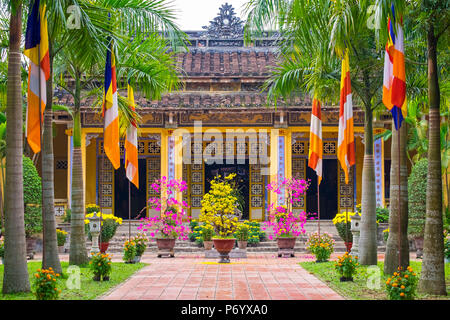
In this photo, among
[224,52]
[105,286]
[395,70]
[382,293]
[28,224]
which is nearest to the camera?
[395,70]

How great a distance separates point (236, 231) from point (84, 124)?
757 centimetres

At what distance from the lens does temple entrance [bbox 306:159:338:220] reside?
960 inches

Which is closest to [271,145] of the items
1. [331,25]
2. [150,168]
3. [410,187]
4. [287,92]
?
[150,168]

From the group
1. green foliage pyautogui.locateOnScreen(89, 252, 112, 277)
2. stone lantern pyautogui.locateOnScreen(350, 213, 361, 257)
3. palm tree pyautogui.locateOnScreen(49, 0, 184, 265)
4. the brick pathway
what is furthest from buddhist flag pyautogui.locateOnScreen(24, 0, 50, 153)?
stone lantern pyautogui.locateOnScreen(350, 213, 361, 257)

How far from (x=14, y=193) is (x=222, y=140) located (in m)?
14.6

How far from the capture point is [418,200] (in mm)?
17219

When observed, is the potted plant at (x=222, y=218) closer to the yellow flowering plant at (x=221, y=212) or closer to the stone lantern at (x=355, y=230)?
the yellow flowering plant at (x=221, y=212)

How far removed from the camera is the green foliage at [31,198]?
17.3 m

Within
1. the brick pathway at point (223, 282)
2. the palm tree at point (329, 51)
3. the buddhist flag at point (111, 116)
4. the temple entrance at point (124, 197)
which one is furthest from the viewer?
the temple entrance at point (124, 197)

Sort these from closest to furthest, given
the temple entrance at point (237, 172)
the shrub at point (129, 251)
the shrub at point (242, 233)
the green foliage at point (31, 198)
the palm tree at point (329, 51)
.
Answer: the palm tree at point (329, 51) < the shrub at point (129, 251) < the green foliage at point (31, 198) < the shrub at point (242, 233) < the temple entrance at point (237, 172)

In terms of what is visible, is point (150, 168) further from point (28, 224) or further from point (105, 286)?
point (105, 286)

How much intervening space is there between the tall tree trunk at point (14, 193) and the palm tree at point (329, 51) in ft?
12.9

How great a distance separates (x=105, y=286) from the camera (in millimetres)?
11156

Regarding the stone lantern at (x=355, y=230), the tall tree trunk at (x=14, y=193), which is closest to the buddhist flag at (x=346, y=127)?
the stone lantern at (x=355, y=230)
